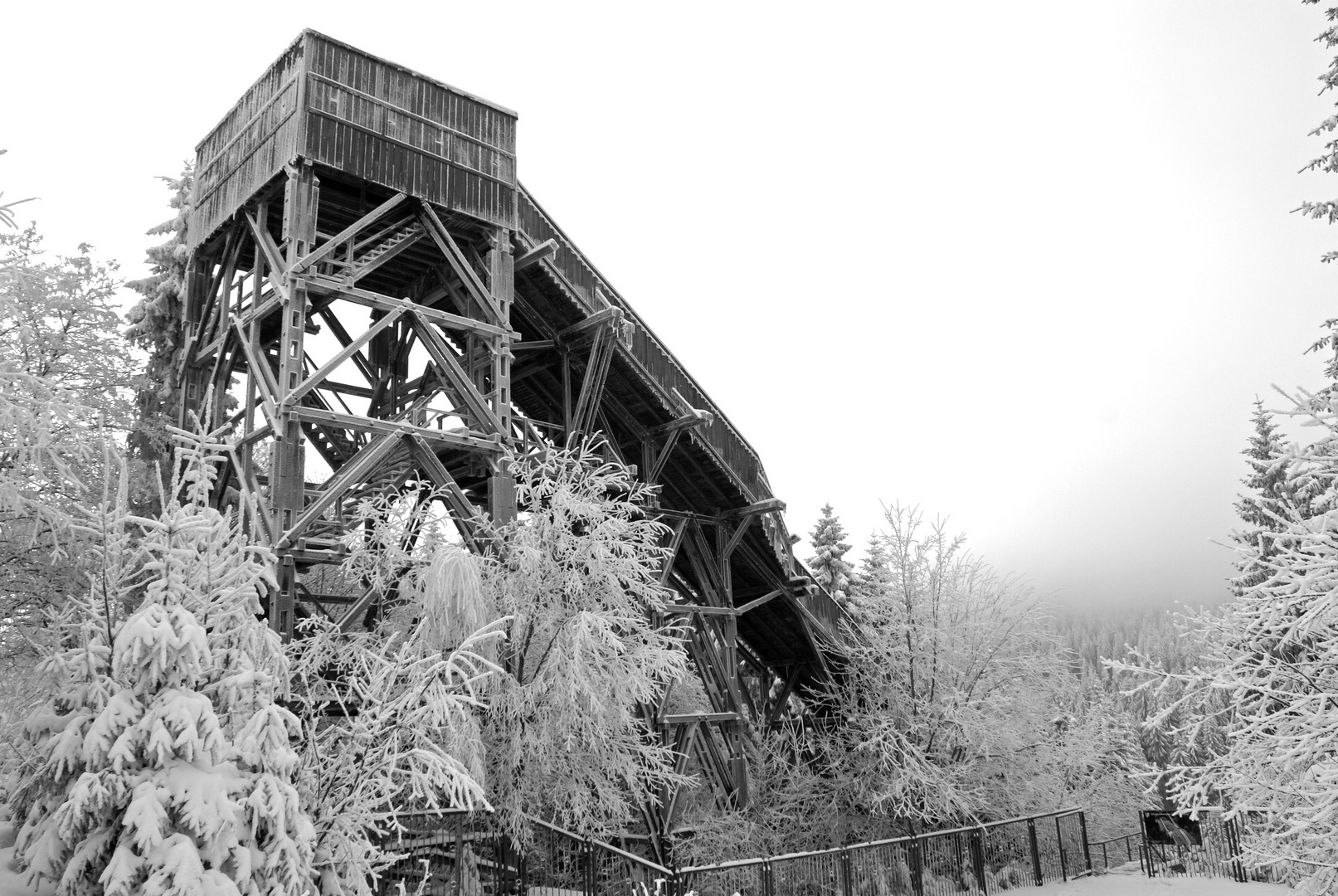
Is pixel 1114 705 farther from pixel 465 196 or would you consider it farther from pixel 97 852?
pixel 97 852

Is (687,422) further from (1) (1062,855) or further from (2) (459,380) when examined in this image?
(1) (1062,855)

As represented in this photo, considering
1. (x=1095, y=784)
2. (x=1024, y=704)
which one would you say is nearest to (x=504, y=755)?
(x=1024, y=704)

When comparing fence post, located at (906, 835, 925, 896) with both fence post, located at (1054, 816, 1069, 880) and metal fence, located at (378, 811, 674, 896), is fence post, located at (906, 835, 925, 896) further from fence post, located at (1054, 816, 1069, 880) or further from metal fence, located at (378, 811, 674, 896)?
metal fence, located at (378, 811, 674, 896)

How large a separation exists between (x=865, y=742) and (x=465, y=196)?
15.4 m

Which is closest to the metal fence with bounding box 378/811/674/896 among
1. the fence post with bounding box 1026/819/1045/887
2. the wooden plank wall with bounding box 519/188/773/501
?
the wooden plank wall with bounding box 519/188/773/501

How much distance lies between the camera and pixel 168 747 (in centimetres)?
745

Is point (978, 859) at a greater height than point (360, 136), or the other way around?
point (360, 136)

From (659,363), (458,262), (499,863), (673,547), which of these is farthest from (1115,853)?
(458,262)

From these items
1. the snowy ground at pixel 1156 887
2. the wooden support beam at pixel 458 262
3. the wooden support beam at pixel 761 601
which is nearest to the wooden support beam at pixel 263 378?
the wooden support beam at pixel 458 262

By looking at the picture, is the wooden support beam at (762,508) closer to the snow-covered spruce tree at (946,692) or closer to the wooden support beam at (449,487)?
the snow-covered spruce tree at (946,692)

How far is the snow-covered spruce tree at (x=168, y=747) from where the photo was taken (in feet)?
23.9

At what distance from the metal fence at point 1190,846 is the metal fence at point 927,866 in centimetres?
203

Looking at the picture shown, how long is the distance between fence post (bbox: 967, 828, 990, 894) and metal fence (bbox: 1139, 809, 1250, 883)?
550 cm

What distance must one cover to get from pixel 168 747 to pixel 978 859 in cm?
1862
